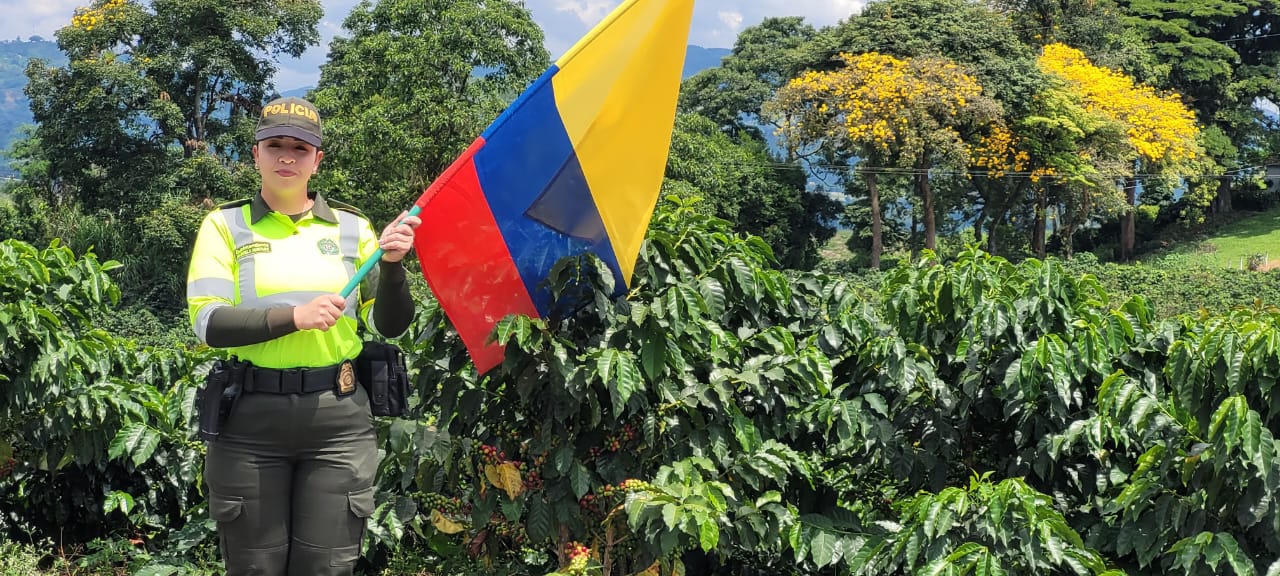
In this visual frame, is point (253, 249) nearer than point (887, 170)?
Yes

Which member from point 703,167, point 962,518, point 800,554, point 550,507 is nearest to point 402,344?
point 550,507

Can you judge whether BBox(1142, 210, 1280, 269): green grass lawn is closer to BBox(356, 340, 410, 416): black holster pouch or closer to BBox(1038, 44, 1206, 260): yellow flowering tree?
BBox(1038, 44, 1206, 260): yellow flowering tree

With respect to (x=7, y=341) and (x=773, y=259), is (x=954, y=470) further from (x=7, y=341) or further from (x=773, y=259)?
(x=7, y=341)

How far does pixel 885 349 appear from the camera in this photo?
4.50 meters

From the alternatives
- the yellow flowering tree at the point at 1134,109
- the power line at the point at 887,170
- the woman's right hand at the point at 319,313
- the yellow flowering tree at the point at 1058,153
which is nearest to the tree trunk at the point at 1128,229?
the power line at the point at 887,170

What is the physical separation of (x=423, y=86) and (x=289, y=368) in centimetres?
2433

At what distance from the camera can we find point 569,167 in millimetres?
3562

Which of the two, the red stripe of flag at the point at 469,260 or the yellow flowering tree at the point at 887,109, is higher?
the yellow flowering tree at the point at 887,109

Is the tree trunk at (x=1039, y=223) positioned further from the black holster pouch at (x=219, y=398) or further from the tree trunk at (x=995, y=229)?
the black holster pouch at (x=219, y=398)

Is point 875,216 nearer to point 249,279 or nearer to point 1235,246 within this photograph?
point 1235,246

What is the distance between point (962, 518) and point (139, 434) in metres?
3.15

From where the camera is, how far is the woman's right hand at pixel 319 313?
2.87 metres

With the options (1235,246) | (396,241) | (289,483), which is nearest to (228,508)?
(289,483)

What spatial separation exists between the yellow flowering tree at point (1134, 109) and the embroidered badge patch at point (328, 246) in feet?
123
